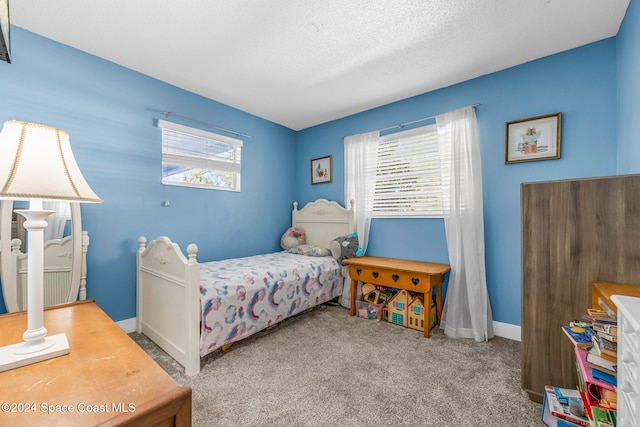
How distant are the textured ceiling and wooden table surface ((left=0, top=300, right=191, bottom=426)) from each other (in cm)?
197

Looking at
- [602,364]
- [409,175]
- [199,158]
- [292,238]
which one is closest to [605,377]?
[602,364]

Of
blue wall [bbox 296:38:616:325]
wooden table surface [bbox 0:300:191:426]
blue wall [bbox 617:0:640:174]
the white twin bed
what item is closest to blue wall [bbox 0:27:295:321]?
the white twin bed

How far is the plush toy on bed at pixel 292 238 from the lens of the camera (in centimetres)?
376

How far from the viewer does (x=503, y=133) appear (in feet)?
8.15

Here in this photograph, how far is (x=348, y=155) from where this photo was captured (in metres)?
3.50

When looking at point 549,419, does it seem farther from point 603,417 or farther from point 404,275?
point 404,275

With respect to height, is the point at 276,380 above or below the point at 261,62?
below

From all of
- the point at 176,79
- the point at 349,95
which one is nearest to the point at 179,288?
the point at 176,79

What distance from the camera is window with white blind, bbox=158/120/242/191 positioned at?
9.16 feet

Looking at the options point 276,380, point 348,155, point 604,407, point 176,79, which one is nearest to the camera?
point 604,407

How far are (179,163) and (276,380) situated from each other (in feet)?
7.46

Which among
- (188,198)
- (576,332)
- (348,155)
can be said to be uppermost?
(348,155)

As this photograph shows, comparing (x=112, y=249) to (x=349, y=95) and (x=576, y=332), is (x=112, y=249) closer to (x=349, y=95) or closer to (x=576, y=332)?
(x=349, y=95)

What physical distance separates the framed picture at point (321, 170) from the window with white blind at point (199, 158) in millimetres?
1066
